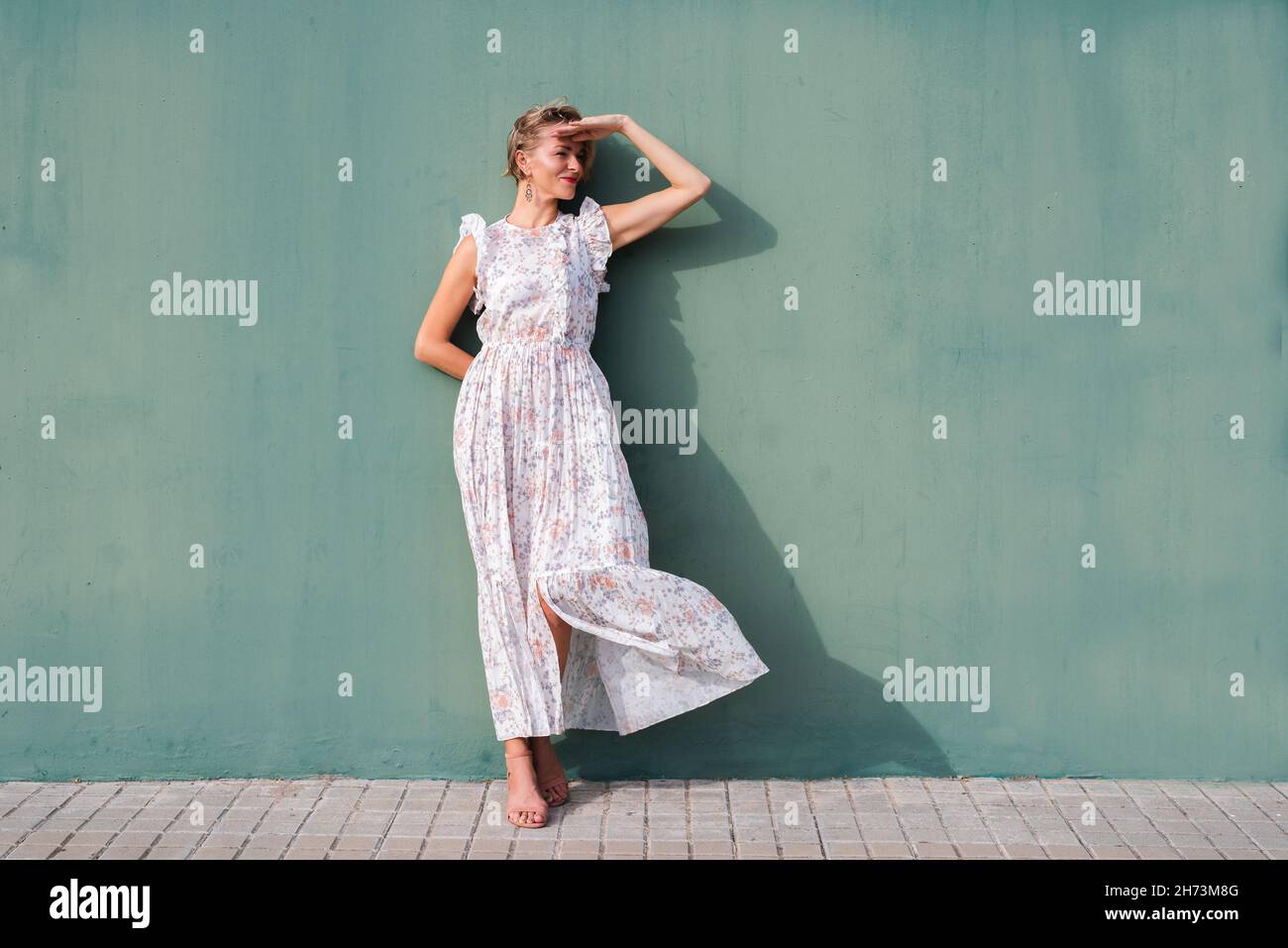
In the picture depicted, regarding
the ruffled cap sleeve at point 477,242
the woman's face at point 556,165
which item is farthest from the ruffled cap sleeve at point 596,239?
the ruffled cap sleeve at point 477,242

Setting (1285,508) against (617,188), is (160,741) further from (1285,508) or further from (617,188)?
(1285,508)

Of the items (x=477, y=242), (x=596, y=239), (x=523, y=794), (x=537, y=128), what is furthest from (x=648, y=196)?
(x=523, y=794)

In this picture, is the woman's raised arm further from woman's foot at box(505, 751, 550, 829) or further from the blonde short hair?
woman's foot at box(505, 751, 550, 829)

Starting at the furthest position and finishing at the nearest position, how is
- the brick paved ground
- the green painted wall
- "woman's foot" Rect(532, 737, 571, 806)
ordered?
1. the green painted wall
2. "woman's foot" Rect(532, 737, 571, 806)
3. the brick paved ground

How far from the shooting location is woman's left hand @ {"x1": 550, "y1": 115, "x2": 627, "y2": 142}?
4.59 meters

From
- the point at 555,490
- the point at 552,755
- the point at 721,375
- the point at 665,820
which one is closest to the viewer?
the point at 665,820

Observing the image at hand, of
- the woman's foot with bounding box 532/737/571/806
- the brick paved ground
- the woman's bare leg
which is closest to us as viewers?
the brick paved ground

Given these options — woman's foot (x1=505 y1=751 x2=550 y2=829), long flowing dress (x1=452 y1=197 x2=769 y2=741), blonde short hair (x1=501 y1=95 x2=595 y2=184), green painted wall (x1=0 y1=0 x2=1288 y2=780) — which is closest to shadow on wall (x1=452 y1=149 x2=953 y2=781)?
green painted wall (x1=0 y1=0 x2=1288 y2=780)

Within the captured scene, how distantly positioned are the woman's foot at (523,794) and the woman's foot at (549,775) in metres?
0.06

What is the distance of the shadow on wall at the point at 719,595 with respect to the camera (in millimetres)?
4871

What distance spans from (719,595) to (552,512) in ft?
2.43

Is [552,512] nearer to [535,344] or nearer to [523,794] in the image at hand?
[535,344]

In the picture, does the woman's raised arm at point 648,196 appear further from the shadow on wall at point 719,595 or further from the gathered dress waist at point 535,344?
the gathered dress waist at point 535,344

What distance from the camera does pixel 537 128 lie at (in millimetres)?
4629
